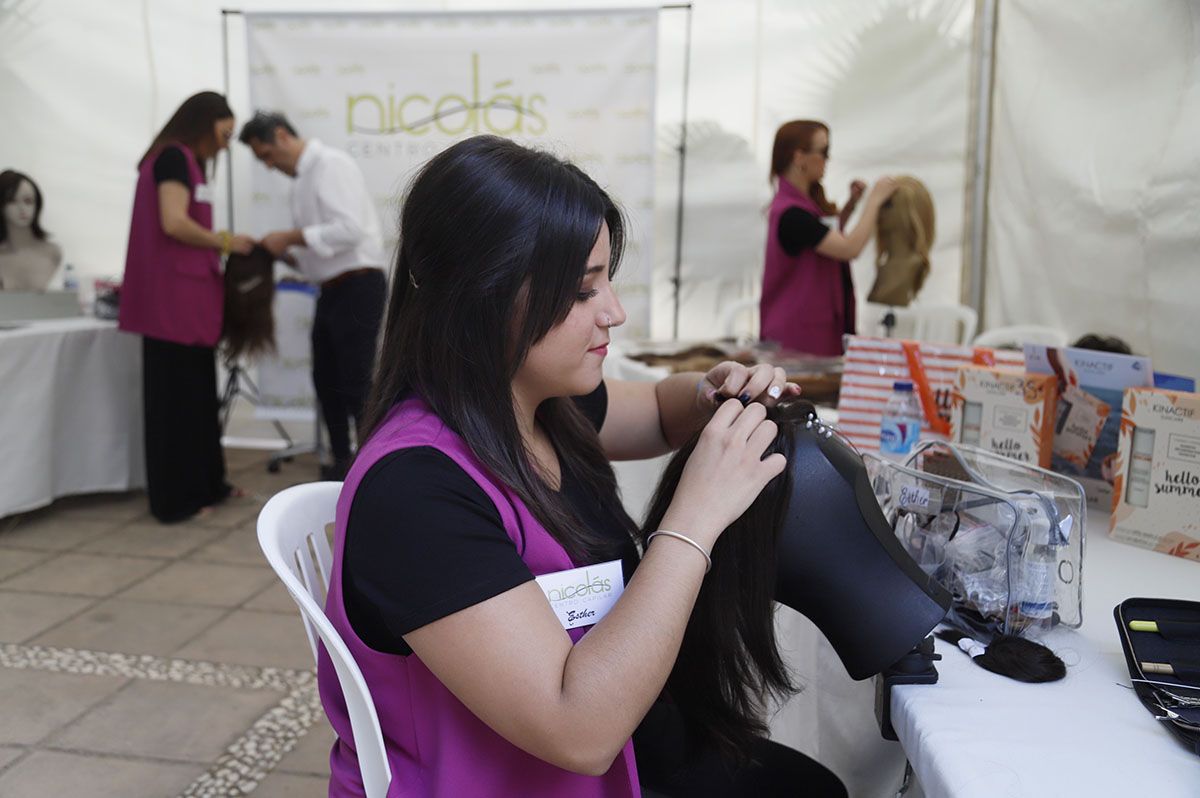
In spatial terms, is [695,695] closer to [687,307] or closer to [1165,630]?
[1165,630]

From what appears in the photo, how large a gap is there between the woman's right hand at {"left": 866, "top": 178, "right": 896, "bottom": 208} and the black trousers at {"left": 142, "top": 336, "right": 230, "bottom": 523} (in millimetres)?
2608

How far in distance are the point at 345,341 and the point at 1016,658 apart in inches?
132

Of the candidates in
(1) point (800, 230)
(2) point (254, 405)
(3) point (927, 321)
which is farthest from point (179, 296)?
(3) point (927, 321)

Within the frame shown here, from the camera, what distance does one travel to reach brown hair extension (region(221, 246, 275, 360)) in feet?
12.7

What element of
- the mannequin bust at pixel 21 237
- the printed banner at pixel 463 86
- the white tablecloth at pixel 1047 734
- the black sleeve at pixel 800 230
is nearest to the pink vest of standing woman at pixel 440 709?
the white tablecloth at pixel 1047 734

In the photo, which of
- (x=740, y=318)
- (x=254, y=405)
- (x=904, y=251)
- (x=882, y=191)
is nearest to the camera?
(x=882, y=191)

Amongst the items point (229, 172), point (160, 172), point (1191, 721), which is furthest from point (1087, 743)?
point (229, 172)

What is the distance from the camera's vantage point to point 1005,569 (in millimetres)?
1023

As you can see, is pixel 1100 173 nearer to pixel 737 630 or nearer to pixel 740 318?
pixel 740 318

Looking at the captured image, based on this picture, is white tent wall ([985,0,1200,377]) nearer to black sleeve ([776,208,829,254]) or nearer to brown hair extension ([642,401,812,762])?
black sleeve ([776,208,829,254])

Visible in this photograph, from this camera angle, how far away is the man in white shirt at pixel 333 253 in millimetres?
3791

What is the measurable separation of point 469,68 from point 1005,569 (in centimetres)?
399

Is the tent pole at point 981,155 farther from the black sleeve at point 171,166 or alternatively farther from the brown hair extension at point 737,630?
the brown hair extension at point 737,630

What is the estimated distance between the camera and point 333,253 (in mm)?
3816
